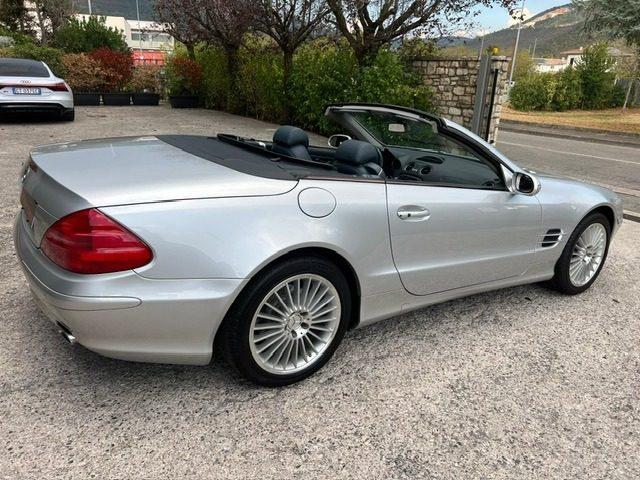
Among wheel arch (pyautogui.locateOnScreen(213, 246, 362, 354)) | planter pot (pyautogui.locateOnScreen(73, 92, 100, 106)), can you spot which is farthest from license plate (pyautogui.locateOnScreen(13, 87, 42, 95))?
wheel arch (pyautogui.locateOnScreen(213, 246, 362, 354))

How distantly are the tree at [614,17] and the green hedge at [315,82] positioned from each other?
36.9 ft

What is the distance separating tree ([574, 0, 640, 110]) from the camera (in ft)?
57.2

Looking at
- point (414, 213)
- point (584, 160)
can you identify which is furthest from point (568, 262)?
point (584, 160)

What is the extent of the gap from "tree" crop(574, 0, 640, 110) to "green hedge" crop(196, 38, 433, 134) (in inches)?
443

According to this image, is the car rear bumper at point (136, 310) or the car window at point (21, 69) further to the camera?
the car window at point (21, 69)

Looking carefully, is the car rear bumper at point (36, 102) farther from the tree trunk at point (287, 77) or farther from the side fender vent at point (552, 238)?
the side fender vent at point (552, 238)

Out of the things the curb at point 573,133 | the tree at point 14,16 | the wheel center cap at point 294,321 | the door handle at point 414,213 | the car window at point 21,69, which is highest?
the tree at point 14,16

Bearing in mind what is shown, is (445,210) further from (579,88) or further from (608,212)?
(579,88)

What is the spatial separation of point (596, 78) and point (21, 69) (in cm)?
2923

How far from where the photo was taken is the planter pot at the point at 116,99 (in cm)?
1811

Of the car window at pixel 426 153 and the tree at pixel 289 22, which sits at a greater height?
the tree at pixel 289 22

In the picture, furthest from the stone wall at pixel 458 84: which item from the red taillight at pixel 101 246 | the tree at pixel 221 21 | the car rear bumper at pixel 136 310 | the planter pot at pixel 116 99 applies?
the planter pot at pixel 116 99

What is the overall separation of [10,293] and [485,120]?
8.99m

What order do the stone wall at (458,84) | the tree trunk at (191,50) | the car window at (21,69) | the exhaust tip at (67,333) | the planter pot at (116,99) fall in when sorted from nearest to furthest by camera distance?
the exhaust tip at (67,333)
the stone wall at (458,84)
the car window at (21,69)
the planter pot at (116,99)
the tree trunk at (191,50)
